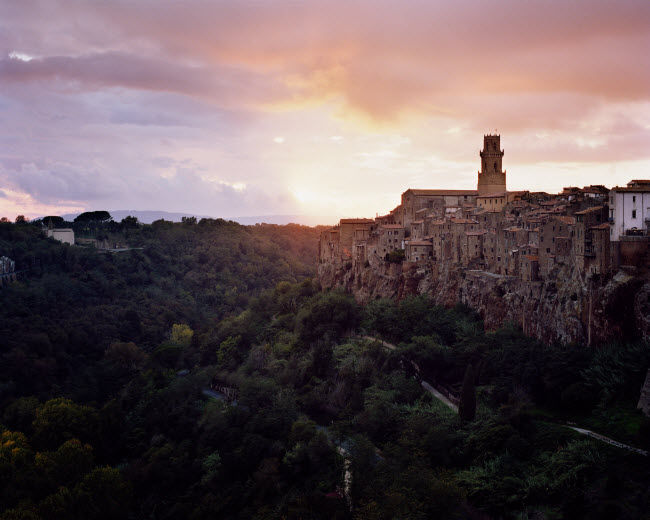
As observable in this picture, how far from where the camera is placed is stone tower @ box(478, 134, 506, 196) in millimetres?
56875

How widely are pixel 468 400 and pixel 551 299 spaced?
7.92 meters

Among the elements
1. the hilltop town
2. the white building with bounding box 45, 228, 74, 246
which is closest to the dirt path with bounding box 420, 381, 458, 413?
the hilltop town

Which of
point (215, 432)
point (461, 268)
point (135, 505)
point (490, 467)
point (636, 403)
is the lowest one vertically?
point (135, 505)

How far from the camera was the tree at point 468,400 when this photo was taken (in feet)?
87.6

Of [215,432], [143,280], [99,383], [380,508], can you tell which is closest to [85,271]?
[143,280]

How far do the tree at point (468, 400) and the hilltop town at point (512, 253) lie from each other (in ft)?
19.8

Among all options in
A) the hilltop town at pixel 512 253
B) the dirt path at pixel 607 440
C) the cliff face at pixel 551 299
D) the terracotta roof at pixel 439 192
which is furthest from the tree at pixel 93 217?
the dirt path at pixel 607 440

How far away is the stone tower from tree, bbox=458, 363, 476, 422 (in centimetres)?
3355

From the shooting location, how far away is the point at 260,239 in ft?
355

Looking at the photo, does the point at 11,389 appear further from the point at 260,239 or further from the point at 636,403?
the point at 260,239

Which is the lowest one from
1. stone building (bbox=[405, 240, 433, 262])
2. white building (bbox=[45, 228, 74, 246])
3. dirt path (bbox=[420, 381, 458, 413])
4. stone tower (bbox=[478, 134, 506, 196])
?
dirt path (bbox=[420, 381, 458, 413])

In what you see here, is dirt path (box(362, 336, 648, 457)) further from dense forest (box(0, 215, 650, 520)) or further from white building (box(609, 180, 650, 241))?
white building (box(609, 180, 650, 241))

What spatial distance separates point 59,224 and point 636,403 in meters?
87.2

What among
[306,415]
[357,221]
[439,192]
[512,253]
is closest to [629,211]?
[512,253]
